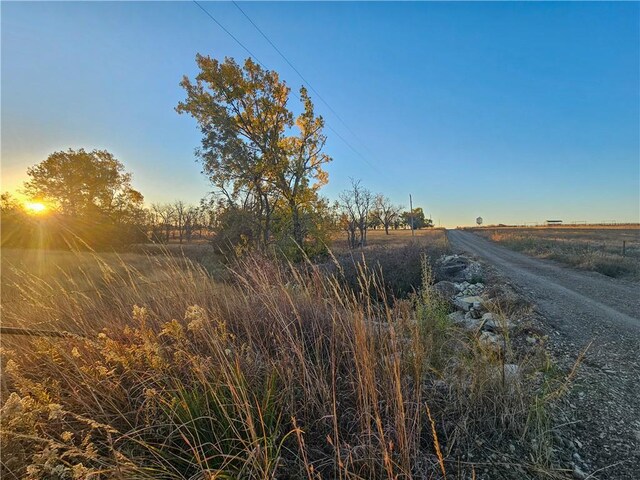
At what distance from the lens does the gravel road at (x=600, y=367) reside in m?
2.16

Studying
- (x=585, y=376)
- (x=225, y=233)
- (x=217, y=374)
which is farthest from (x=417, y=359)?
(x=225, y=233)

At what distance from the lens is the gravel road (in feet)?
7.09

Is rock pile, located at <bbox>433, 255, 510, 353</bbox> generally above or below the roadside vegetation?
below

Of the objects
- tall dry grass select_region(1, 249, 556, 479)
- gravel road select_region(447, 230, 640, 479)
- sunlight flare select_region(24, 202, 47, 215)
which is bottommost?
gravel road select_region(447, 230, 640, 479)

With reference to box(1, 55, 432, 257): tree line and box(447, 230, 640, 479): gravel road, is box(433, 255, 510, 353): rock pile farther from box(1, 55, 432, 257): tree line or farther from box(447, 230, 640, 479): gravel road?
box(1, 55, 432, 257): tree line

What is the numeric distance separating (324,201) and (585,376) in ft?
74.6

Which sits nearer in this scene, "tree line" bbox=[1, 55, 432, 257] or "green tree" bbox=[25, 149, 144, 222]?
"tree line" bbox=[1, 55, 432, 257]

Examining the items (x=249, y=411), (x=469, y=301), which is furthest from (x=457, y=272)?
(x=249, y=411)

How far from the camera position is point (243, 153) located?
21984mm

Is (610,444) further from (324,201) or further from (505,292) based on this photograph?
(324,201)

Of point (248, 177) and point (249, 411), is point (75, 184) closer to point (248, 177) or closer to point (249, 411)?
point (248, 177)

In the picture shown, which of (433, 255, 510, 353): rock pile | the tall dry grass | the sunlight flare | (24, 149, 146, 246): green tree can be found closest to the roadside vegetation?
the tall dry grass

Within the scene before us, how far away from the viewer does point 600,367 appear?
12.3ft

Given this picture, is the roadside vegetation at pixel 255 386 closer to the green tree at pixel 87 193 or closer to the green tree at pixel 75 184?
the green tree at pixel 87 193
